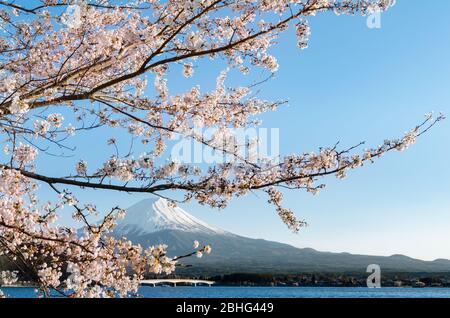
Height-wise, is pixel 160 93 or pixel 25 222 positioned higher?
pixel 160 93

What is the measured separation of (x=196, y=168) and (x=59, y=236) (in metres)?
1.48

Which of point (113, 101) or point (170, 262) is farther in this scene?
point (113, 101)

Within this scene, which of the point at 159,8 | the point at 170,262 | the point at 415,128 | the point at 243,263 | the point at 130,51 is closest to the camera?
the point at 170,262

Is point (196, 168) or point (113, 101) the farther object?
point (113, 101)
